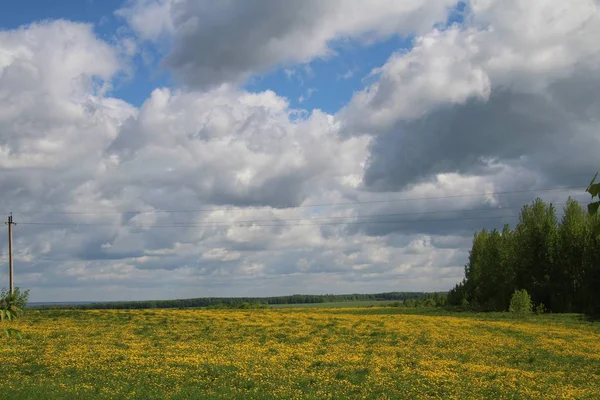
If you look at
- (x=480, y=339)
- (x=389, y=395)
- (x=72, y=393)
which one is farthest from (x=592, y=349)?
(x=72, y=393)

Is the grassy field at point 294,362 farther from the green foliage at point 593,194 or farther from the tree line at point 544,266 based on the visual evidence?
the tree line at point 544,266

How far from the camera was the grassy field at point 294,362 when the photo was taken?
22.8 meters

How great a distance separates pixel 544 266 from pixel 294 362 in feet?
260

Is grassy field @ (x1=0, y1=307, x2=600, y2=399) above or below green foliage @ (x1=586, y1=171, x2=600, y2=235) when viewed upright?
below

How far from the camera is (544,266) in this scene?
97.4 meters

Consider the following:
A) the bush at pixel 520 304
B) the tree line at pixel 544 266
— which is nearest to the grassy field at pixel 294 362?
the bush at pixel 520 304

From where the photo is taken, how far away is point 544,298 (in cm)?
9619

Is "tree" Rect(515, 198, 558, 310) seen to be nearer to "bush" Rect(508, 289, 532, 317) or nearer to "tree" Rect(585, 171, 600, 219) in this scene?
"bush" Rect(508, 289, 532, 317)

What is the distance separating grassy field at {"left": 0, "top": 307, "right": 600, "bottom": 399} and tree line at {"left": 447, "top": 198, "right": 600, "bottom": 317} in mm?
45981

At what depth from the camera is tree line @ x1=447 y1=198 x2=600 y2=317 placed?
91875 millimetres

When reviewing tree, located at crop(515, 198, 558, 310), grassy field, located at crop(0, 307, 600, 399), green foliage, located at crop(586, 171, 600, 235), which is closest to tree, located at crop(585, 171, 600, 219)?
green foliage, located at crop(586, 171, 600, 235)

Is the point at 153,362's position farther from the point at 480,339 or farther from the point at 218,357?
the point at 480,339

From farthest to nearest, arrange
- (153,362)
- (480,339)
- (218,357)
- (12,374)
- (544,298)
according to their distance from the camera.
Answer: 1. (544,298)
2. (480,339)
3. (218,357)
4. (153,362)
5. (12,374)

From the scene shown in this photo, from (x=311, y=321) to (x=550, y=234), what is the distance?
192ft
